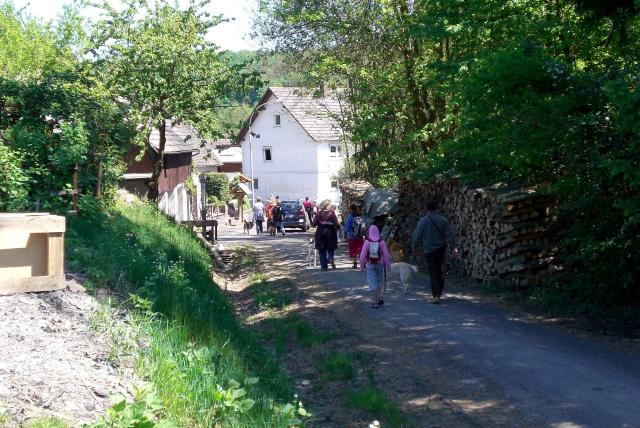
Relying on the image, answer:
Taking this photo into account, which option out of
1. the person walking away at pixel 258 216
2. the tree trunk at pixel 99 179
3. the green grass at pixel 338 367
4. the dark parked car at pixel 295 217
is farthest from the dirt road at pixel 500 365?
the dark parked car at pixel 295 217

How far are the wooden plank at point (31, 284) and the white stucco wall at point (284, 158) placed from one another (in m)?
57.3

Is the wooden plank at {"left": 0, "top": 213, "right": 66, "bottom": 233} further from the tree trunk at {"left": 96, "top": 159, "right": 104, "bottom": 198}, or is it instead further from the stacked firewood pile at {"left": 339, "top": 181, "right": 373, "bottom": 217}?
the stacked firewood pile at {"left": 339, "top": 181, "right": 373, "bottom": 217}

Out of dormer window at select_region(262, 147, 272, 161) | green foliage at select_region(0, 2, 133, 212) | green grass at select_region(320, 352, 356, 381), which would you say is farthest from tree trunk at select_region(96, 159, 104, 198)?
dormer window at select_region(262, 147, 272, 161)

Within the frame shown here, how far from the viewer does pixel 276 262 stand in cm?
2539

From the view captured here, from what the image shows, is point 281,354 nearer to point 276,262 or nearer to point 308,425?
point 308,425

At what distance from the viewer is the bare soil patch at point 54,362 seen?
590 centimetres

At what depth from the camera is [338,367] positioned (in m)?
10.7

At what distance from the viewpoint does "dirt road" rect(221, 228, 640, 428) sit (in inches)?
319

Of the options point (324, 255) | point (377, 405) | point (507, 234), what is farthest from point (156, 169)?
point (377, 405)

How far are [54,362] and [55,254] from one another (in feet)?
5.50

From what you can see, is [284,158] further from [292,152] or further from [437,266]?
[437,266]

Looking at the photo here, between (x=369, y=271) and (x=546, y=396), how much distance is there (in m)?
6.05

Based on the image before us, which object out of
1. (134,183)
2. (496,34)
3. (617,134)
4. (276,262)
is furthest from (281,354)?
(134,183)

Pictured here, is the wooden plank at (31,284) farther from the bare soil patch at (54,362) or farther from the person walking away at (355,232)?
the person walking away at (355,232)
